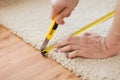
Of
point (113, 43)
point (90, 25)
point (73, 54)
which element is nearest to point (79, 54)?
point (73, 54)

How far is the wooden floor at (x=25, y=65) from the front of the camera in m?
1.04

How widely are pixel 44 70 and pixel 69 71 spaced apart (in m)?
0.11

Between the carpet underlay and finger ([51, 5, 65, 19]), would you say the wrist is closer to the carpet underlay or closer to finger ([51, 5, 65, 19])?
the carpet underlay

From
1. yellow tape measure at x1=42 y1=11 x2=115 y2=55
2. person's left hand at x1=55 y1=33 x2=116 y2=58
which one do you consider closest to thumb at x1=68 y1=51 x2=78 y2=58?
person's left hand at x1=55 y1=33 x2=116 y2=58

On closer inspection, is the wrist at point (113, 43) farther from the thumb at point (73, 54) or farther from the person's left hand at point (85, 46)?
the thumb at point (73, 54)

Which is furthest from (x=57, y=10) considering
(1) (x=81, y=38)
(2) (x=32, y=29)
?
(2) (x=32, y=29)

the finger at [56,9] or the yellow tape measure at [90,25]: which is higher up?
the finger at [56,9]

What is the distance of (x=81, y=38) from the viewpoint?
1.18 metres

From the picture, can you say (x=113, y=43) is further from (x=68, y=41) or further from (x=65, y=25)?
(x=65, y=25)

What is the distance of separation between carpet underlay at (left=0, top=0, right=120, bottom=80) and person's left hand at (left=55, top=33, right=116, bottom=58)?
0.08ft

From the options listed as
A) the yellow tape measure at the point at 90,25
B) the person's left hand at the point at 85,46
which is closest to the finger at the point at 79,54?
the person's left hand at the point at 85,46

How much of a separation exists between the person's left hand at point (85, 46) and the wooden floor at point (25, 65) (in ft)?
0.30

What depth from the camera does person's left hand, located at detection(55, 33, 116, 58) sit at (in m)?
1.11

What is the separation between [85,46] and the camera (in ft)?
3.75
